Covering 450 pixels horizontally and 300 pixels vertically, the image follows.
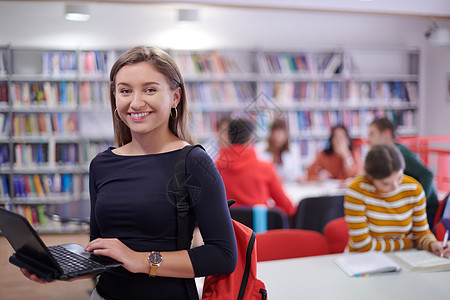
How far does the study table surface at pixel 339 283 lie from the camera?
138cm

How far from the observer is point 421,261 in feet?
5.26

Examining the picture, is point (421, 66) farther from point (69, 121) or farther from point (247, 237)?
point (247, 237)

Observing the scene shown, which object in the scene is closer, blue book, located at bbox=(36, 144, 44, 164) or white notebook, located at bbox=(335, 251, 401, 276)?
white notebook, located at bbox=(335, 251, 401, 276)

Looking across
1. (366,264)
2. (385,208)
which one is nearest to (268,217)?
(385,208)

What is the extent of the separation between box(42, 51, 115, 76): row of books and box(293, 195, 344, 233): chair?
2754mm

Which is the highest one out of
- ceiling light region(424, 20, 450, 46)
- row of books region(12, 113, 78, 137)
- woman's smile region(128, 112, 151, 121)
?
ceiling light region(424, 20, 450, 46)

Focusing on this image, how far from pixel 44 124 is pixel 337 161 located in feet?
9.64

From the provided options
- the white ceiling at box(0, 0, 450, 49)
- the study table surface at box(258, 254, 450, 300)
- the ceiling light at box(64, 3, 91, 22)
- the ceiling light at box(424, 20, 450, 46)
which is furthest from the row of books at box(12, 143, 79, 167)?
the ceiling light at box(424, 20, 450, 46)

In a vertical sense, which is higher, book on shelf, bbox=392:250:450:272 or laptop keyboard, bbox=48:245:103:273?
laptop keyboard, bbox=48:245:103:273

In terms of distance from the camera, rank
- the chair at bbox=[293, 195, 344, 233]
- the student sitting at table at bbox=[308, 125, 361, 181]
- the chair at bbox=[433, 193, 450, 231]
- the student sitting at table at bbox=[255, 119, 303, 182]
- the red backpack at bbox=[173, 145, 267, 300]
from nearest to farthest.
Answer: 1. the red backpack at bbox=[173, 145, 267, 300]
2. the chair at bbox=[433, 193, 450, 231]
3. the chair at bbox=[293, 195, 344, 233]
4. the student sitting at table at bbox=[255, 119, 303, 182]
5. the student sitting at table at bbox=[308, 125, 361, 181]

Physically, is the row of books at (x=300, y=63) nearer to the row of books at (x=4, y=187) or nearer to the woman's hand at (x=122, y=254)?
the row of books at (x=4, y=187)

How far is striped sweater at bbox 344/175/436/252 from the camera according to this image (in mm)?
1802

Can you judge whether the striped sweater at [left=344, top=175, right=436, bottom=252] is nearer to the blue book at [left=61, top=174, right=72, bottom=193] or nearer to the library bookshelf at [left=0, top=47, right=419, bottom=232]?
the library bookshelf at [left=0, top=47, right=419, bottom=232]

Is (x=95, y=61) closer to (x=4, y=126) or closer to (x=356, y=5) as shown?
(x=4, y=126)
